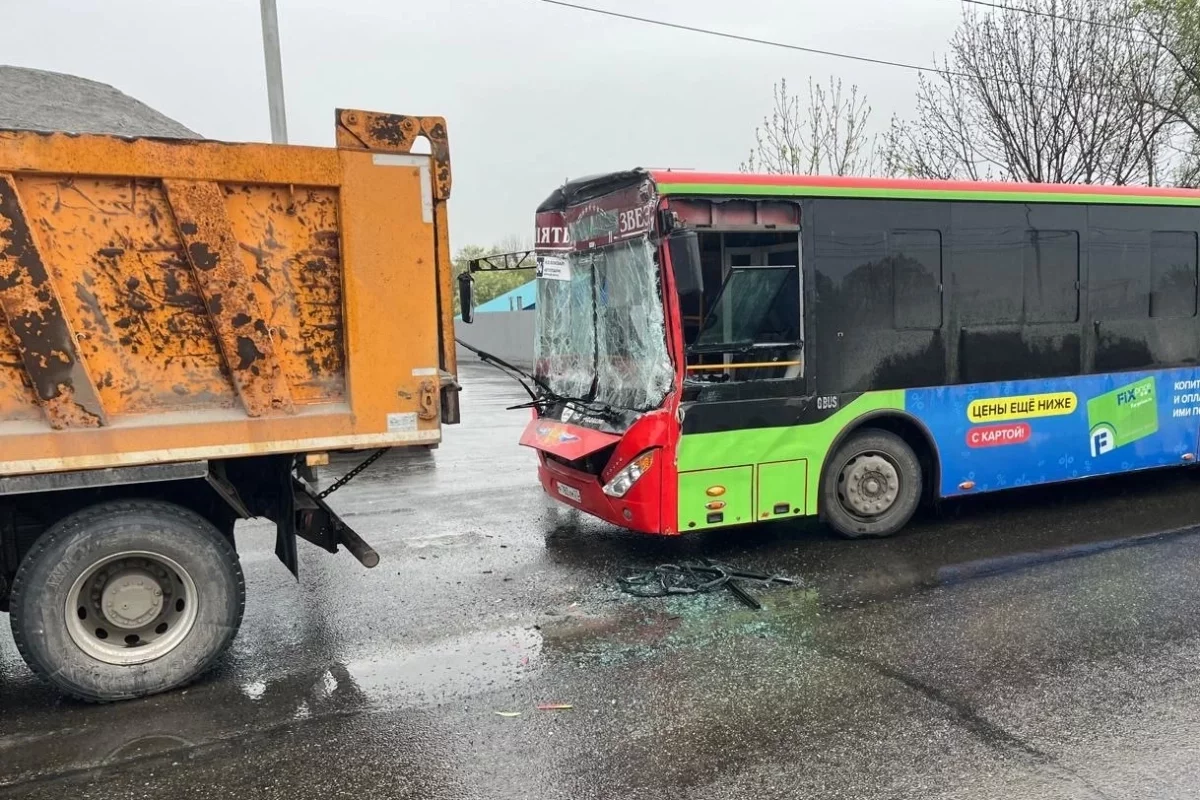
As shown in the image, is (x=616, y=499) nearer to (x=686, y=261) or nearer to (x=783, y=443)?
(x=783, y=443)

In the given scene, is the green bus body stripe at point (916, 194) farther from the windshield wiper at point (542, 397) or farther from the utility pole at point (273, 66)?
the utility pole at point (273, 66)

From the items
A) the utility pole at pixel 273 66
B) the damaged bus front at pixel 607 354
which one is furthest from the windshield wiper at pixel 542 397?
the utility pole at pixel 273 66

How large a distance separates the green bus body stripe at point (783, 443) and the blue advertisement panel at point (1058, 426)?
456 mm

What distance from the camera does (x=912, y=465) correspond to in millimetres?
7129

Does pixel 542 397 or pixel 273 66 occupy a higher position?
pixel 273 66

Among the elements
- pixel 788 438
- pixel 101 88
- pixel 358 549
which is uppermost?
pixel 101 88

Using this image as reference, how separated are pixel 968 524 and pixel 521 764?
5.34m

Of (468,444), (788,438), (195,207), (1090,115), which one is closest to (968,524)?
(788,438)

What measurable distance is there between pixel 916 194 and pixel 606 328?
2.73m

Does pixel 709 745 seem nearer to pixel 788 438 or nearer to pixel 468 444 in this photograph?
pixel 788 438

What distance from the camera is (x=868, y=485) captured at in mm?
7008

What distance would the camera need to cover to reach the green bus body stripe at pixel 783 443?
620cm

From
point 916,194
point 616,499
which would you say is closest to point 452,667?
point 616,499

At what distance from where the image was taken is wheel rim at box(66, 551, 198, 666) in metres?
4.37
